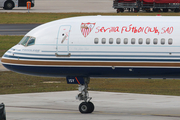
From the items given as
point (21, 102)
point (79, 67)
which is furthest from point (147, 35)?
point (21, 102)

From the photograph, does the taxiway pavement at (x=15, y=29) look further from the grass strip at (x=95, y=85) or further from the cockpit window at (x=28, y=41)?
the cockpit window at (x=28, y=41)

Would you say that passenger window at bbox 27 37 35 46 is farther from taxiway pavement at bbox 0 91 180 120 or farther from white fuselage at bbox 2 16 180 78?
taxiway pavement at bbox 0 91 180 120

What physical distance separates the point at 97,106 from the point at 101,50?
4.25 m

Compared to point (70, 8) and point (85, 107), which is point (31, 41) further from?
point (70, 8)

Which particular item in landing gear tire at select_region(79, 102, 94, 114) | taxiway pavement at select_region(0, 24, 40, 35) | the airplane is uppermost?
the airplane

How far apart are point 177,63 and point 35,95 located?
1007 cm

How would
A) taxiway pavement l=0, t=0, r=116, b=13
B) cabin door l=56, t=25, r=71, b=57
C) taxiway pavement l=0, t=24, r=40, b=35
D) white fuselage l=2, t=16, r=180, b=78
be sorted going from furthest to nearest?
taxiway pavement l=0, t=0, r=116, b=13
taxiway pavement l=0, t=24, r=40, b=35
cabin door l=56, t=25, r=71, b=57
white fuselage l=2, t=16, r=180, b=78

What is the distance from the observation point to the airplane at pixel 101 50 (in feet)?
65.2

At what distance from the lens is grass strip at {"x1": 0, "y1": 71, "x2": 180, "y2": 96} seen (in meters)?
28.2

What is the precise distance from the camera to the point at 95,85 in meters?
30.2

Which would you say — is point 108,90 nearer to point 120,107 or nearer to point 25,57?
point 120,107

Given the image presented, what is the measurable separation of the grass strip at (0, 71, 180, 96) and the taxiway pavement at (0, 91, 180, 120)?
1371 millimetres

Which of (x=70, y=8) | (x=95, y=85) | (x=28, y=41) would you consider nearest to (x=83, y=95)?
(x=28, y=41)

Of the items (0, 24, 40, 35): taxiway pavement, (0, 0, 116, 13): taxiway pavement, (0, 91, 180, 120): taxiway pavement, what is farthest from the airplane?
(0, 0, 116, 13): taxiway pavement
